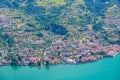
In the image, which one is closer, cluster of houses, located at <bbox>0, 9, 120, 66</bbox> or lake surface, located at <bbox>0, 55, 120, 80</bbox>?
lake surface, located at <bbox>0, 55, 120, 80</bbox>

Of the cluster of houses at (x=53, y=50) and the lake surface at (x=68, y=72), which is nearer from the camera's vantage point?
the lake surface at (x=68, y=72)

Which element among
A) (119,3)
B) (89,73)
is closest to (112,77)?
(89,73)

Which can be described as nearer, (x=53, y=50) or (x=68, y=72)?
(x=68, y=72)

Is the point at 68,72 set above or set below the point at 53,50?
below

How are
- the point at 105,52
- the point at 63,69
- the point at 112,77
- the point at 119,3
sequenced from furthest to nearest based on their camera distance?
1. the point at 119,3
2. the point at 105,52
3. the point at 63,69
4. the point at 112,77

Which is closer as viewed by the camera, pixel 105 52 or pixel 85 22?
pixel 105 52

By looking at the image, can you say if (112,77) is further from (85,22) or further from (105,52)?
(85,22)

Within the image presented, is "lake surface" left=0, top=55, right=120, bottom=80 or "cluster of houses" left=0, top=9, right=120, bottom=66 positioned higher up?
"cluster of houses" left=0, top=9, right=120, bottom=66

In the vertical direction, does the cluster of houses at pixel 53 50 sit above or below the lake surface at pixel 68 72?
above
